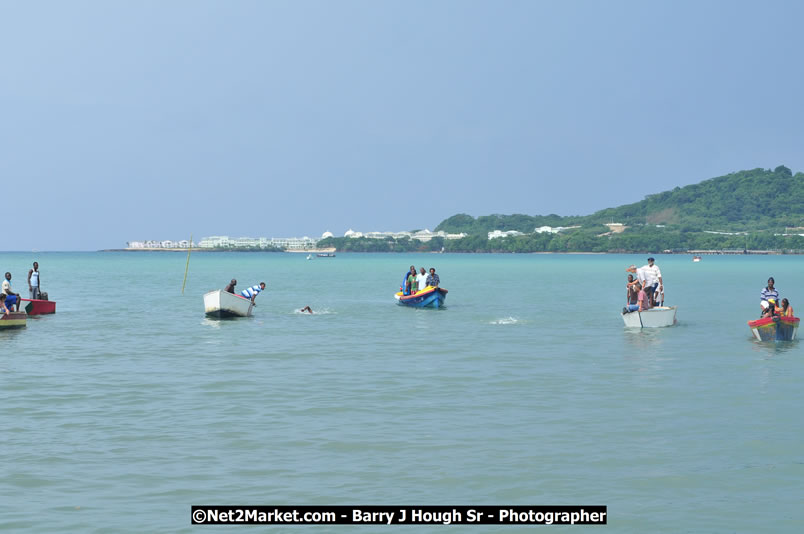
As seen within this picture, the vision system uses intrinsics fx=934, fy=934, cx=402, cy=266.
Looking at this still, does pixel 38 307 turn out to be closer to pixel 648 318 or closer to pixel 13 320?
pixel 13 320

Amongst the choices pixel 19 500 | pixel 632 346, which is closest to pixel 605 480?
pixel 19 500

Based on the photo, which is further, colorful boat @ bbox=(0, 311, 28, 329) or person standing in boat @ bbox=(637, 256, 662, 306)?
person standing in boat @ bbox=(637, 256, 662, 306)

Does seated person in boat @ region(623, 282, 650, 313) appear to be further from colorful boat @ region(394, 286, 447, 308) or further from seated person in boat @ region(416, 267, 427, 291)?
seated person in boat @ region(416, 267, 427, 291)

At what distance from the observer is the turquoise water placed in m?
12.9

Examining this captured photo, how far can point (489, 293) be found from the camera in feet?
244

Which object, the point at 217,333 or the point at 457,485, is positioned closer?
the point at 457,485

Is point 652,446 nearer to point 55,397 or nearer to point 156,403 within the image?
point 156,403

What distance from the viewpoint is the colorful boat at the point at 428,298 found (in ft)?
165

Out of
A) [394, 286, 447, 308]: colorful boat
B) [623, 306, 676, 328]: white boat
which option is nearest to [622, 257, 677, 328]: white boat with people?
[623, 306, 676, 328]: white boat

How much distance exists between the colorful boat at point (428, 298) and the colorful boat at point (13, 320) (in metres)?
21.0

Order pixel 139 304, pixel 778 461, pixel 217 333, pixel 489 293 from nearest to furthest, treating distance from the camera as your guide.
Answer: pixel 778 461 → pixel 217 333 → pixel 139 304 → pixel 489 293

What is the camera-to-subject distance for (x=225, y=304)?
43000mm

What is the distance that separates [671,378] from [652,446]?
28.6ft

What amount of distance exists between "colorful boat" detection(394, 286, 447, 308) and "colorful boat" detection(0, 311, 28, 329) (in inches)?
825
